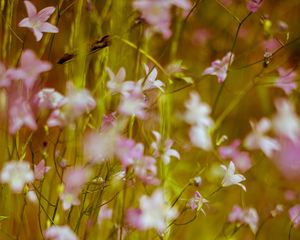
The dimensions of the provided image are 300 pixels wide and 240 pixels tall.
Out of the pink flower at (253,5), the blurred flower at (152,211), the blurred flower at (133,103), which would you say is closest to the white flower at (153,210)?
the blurred flower at (152,211)

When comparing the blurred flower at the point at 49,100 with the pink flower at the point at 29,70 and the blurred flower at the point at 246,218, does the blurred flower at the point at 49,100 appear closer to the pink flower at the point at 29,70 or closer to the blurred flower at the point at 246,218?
the pink flower at the point at 29,70

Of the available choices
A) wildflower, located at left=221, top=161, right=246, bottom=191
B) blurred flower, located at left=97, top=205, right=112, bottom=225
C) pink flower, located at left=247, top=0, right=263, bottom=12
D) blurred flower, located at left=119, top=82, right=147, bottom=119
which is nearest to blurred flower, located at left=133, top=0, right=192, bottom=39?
blurred flower, located at left=119, top=82, right=147, bottom=119

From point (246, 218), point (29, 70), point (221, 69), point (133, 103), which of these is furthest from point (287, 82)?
point (29, 70)

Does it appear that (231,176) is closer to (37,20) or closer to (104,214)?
(104,214)

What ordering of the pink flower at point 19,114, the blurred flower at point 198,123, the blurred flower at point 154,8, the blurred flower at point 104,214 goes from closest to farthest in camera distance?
the blurred flower at point 154,8 → the pink flower at point 19,114 → the blurred flower at point 198,123 → the blurred flower at point 104,214

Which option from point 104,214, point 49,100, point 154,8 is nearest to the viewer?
point 154,8

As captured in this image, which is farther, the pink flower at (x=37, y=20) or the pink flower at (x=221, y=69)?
the pink flower at (x=221, y=69)

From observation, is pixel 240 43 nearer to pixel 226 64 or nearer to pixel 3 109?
pixel 226 64

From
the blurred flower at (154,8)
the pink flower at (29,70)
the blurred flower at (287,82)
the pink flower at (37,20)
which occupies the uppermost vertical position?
the blurred flower at (154,8)

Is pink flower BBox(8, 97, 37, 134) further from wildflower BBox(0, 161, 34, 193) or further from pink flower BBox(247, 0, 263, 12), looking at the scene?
pink flower BBox(247, 0, 263, 12)
